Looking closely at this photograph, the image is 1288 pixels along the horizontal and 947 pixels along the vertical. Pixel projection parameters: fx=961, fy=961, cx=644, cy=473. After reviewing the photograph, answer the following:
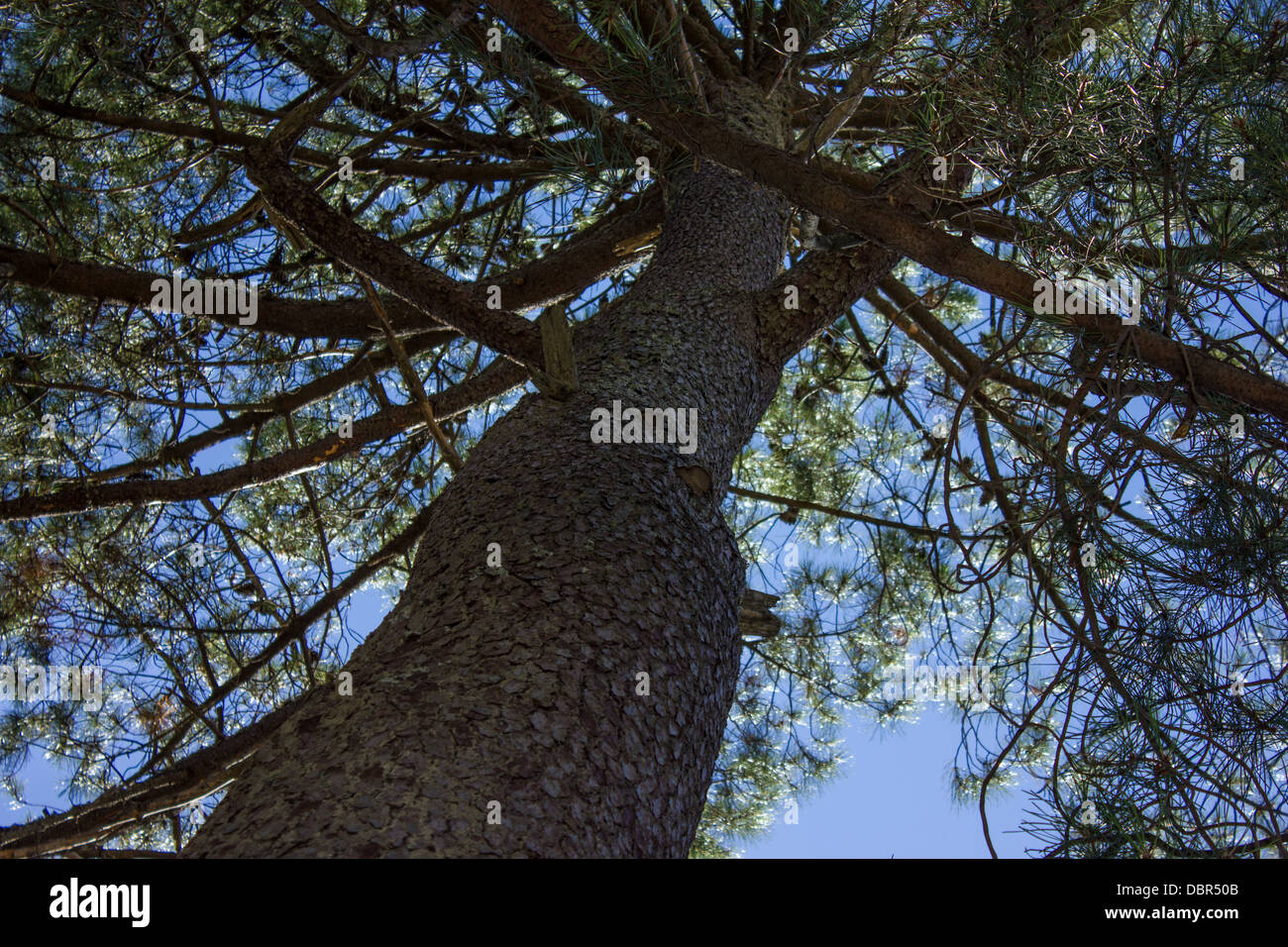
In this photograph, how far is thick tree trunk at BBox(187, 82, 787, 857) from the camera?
92 cm

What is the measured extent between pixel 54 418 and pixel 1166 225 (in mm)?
3124

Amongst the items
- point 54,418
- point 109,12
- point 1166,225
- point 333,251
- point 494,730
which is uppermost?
point 109,12

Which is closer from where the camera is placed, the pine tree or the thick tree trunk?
the thick tree trunk

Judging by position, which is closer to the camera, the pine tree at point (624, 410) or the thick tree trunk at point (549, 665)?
the thick tree trunk at point (549, 665)

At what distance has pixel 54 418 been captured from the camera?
10.0ft

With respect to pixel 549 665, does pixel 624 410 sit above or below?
above

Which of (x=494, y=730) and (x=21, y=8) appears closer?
(x=494, y=730)

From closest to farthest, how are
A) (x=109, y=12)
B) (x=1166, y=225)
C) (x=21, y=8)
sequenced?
(x=1166, y=225), (x=109, y=12), (x=21, y=8)

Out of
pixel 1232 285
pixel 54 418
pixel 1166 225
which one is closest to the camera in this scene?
pixel 1166 225

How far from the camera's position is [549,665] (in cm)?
109

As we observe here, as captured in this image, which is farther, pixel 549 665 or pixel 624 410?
pixel 624 410

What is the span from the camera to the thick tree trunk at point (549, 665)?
92 centimetres
